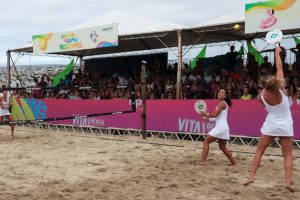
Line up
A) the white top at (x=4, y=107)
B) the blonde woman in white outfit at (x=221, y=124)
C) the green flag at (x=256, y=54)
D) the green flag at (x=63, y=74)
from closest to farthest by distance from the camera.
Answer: the blonde woman in white outfit at (x=221, y=124) < the white top at (x=4, y=107) < the green flag at (x=256, y=54) < the green flag at (x=63, y=74)

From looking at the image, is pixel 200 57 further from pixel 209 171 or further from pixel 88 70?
pixel 209 171

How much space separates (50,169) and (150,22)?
882 cm

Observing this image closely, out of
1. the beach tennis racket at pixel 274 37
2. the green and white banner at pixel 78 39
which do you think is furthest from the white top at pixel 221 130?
the green and white banner at pixel 78 39

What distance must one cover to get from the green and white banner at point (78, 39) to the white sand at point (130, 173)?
4.45 meters

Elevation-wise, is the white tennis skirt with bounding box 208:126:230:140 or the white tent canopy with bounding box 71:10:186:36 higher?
the white tent canopy with bounding box 71:10:186:36

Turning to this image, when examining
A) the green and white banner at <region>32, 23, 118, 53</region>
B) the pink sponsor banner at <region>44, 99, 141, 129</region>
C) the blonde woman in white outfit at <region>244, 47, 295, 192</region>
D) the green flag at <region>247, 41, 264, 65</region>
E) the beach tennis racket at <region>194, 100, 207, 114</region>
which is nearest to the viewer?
the blonde woman in white outfit at <region>244, 47, 295, 192</region>

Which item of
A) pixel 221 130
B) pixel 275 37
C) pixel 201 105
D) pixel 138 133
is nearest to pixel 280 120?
pixel 275 37

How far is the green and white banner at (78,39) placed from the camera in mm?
13885

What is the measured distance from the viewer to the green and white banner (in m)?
13.9

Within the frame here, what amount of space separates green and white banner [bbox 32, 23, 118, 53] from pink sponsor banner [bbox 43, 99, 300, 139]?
2040mm

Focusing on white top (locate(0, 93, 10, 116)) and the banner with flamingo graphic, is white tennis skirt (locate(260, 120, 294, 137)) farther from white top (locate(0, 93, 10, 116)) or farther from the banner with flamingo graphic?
white top (locate(0, 93, 10, 116))

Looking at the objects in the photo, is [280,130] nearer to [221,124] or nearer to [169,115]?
[221,124]

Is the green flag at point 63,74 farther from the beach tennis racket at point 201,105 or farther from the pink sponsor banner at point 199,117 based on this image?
the beach tennis racket at point 201,105

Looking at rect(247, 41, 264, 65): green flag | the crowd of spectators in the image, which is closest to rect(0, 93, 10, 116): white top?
the crowd of spectators
